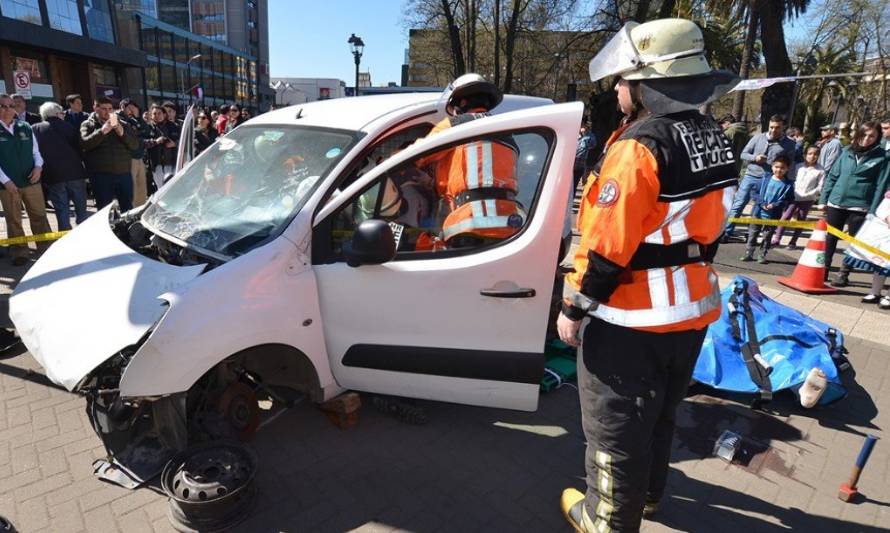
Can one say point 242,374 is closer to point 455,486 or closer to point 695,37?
point 455,486

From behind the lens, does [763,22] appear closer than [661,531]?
No

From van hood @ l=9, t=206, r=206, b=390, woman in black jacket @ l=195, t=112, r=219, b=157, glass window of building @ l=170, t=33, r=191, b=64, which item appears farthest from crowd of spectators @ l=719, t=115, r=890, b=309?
glass window of building @ l=170, t=33, r=191, b=64

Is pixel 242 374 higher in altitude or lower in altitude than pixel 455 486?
higher

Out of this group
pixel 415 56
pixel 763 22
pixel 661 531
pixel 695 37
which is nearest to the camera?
pixel 695 37

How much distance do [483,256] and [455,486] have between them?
120 centimetres

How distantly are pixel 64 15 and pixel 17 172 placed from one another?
3063cm

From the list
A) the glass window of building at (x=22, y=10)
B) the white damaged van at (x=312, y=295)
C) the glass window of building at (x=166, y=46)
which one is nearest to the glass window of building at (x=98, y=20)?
the glass window of building at (x=22, y=10)

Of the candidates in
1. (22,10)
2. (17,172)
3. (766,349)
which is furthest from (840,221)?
(22,10)

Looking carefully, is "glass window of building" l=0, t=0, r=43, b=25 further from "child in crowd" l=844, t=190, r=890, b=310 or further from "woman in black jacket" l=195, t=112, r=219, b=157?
"child in crowd" l=844, t=190, r=890, b=310

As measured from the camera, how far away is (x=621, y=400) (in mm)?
1901

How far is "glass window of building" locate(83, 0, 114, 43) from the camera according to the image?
3083 cm

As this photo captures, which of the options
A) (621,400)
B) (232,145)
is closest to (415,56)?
(232,145)

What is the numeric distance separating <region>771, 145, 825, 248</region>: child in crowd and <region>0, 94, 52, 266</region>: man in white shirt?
10530 mm

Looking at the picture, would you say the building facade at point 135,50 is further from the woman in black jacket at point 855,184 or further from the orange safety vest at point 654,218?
the woman in black jacket at point 855,184
